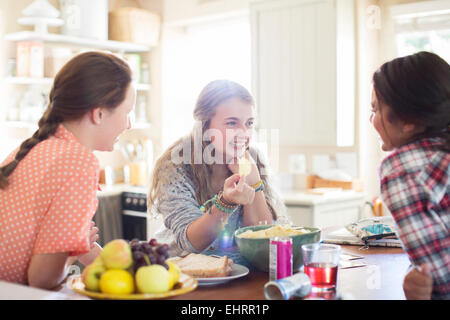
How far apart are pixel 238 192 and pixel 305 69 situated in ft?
8.24

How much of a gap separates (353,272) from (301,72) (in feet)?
8.82

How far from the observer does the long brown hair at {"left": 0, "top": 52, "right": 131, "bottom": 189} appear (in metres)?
1.47

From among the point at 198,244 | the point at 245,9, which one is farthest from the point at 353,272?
the point at 245,9

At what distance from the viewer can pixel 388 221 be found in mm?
2318

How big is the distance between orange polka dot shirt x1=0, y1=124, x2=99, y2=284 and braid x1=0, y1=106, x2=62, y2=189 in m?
0.01

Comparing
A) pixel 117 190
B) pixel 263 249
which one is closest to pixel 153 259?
pixel 263 249

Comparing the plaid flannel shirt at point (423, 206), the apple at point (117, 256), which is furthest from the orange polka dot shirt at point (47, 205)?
the plaid flannel shirt at point (423, 206)

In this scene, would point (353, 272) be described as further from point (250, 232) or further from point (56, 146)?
point (56, 146)

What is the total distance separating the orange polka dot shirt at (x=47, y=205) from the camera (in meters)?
1.34

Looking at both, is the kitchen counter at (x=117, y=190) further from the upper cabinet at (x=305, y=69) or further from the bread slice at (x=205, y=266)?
the bread slice at (x=205, y=266)

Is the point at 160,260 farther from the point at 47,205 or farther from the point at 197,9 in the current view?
the point at 197,9

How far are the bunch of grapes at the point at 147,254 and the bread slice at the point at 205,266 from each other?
200 millimetres

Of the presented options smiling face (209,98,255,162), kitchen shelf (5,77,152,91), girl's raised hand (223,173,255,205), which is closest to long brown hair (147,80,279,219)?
smiling face (209,98,255,162)

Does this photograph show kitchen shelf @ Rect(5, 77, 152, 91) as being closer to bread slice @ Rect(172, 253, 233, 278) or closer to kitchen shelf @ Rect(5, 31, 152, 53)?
kitchen shelf @ Rect(5, 31, 152, 53)
